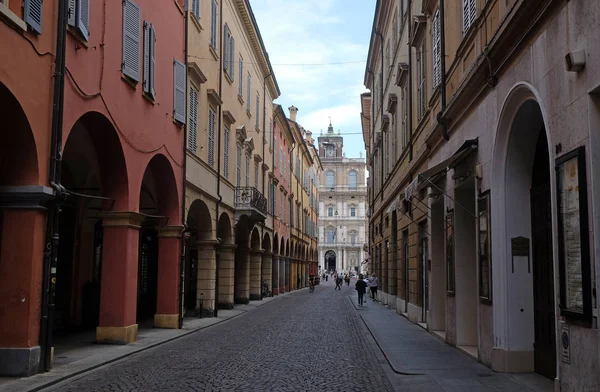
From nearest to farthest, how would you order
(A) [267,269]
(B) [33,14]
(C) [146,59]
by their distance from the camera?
1. (B) [33,14]
2. (C) [146,59]
3. (A) [267,269]

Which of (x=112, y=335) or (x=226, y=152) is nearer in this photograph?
(x=112, y=335)

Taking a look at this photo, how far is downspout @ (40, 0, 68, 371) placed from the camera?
34.1 feet

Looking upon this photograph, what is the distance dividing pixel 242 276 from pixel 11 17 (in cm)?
2399

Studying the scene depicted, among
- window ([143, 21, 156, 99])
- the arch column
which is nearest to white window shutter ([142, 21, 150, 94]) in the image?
window ([143, 21, 156, 99])

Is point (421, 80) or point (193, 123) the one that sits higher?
point (421, 80)

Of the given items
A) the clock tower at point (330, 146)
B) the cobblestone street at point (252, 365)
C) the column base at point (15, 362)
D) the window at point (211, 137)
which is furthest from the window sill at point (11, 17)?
the clock tower at point (330, 146)

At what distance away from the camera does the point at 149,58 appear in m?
15.8

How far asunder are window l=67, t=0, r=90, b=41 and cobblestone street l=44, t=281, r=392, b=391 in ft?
19.8

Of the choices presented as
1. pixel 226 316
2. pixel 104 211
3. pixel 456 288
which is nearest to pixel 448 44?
pixel 456 288

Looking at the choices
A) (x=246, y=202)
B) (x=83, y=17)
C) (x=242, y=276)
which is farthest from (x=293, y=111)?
(x=83, y=17)

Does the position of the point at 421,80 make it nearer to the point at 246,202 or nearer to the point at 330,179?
the point at 246,202

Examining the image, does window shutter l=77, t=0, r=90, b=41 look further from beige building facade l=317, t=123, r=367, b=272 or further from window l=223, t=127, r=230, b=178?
beige building facade l=317, t=123, r=367, b=272

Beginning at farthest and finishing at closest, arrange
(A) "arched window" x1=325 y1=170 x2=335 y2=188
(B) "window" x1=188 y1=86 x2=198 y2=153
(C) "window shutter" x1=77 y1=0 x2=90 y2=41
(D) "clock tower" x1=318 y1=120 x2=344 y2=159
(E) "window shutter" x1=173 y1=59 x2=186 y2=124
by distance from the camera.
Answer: (D) "clock tower" x1=318 y1=120 x2=344 y2=159, (A) "arched window" x1=325 y1=170 x2=335 y2=188, (B) "window" x1=188 y1=86 x2=198 y2=153, (E) "window shutter" x1=173 y1=59 x2=186 y2=124, (C) "window shutter" x1=77 y1=0 x2=90 y2=41

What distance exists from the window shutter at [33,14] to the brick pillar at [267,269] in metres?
28.2
